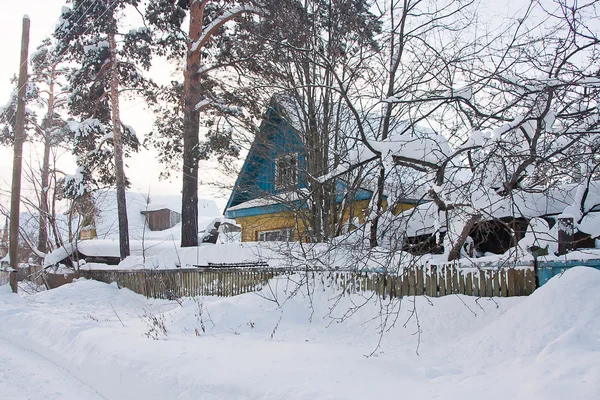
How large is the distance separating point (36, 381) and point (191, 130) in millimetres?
10843

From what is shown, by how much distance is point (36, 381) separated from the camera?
6078 mm

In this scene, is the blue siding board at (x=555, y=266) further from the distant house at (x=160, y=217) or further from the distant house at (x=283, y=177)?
the distant house at (x=160, y=217)

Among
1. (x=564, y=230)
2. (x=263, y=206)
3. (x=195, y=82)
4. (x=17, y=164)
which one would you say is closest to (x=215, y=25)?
(x=195, y=82)

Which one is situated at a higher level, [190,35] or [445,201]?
[190,35]

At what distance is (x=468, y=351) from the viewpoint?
5.78 metres

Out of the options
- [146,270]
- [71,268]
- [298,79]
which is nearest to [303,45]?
[298,79]

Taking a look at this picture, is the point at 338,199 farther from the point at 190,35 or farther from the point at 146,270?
the point at 190,35

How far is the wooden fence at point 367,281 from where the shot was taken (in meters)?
7.13

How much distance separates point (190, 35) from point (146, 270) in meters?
8.11

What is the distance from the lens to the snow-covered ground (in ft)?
14.2

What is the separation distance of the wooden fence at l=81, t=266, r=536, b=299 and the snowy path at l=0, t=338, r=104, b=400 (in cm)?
353

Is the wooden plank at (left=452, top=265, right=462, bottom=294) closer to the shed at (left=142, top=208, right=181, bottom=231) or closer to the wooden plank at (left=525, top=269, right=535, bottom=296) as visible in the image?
the wooden plank at (left=525, top=269, right=535, bottom=296)

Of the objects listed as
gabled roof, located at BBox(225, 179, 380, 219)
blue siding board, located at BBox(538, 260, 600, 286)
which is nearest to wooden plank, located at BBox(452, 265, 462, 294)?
blue siding board, located at BBox(538, 260, 600, 286)

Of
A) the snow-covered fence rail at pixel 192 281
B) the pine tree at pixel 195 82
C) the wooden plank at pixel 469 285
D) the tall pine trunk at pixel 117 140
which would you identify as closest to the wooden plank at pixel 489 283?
the wooden plank at pixel 469 285
